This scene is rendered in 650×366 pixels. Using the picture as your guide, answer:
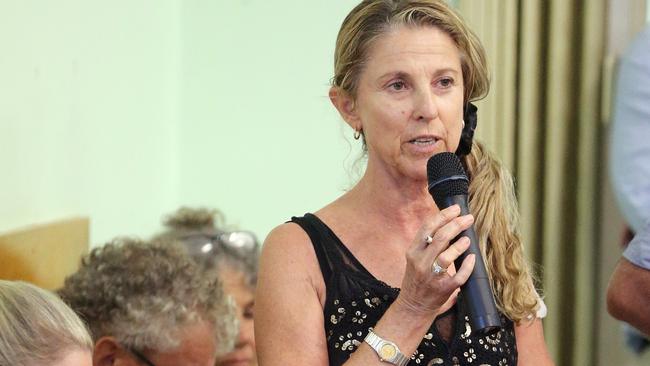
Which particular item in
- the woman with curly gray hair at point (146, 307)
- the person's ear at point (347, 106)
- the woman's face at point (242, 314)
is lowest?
the woman's face at point (242, 314)

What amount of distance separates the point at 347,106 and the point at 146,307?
0.64m

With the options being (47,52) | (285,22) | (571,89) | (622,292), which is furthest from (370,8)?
(285,22)

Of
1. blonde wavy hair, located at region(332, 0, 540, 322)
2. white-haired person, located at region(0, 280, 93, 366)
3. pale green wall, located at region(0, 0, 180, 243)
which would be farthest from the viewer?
pale green wall, located at region(0, 0, 180, 243)

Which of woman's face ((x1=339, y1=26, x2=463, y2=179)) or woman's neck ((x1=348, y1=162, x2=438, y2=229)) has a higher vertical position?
woman's face ((x1=339, y1=26, x2=463, y2=179))

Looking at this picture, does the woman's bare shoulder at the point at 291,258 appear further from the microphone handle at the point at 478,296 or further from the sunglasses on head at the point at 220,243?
the sunglasses on head at the point at 220,243

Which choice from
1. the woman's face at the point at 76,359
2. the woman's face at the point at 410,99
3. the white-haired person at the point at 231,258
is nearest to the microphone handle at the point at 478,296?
the woman's face at the point at 410,99

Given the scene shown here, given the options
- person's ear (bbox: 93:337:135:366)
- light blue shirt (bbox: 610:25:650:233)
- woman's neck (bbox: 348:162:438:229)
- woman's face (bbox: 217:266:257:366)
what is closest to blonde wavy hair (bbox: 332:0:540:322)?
woman's neck (bbox: 348:162:438:229)

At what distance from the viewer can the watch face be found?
1.84 meters

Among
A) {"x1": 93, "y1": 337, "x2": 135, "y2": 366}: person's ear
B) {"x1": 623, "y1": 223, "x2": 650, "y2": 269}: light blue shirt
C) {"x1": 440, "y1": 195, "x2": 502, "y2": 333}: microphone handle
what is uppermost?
{"x1": 440, "y1": 195, "x2": 502, "y2": 333}: microphone handle

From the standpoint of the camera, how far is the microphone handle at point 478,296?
1.73m

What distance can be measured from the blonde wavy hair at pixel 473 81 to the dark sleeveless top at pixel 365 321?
0.09 m

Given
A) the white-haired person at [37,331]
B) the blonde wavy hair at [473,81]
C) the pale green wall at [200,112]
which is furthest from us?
the pale green wall at [200,112]

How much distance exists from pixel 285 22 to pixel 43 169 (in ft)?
Answer: 5.38

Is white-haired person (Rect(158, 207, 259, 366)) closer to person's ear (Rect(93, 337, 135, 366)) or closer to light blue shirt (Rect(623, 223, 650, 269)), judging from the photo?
person's ear (Rect(93, 337, 135, 366))
